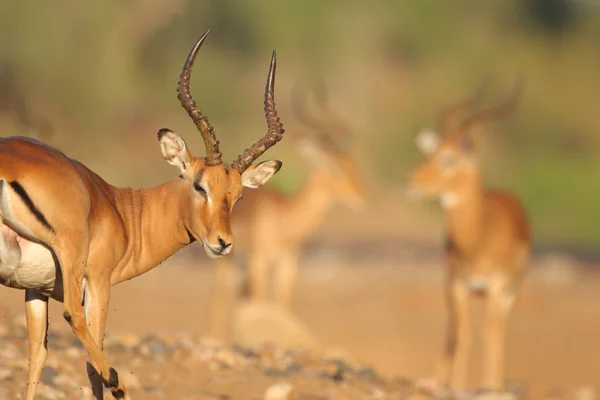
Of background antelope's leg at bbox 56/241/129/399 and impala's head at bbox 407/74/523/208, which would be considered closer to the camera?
background antelope's leg at bbox 56/241/129/399

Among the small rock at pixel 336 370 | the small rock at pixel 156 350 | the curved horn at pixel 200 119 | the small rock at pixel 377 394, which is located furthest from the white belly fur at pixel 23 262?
the small rock at pixel 336 370

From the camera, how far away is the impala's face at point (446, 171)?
1404 cm

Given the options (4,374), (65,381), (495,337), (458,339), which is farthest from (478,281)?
(4,374)

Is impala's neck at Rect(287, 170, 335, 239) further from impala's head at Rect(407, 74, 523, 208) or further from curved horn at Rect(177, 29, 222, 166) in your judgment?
curved horn at Rect(177, 29, 222, 166)

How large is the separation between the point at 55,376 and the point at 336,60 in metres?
30.9

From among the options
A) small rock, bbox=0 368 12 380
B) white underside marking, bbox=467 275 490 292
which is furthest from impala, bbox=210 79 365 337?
small rock, bbox=0 368 12 380

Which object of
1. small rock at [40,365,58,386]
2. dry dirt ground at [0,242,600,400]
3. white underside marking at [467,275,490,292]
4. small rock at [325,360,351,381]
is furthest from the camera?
white underside marking at [467,275,490,292]

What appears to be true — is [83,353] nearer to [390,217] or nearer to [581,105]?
[390,217]

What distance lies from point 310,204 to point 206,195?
10.8 meters

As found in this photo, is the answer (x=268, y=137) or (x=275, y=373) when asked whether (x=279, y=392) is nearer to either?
(x=275, y=373)

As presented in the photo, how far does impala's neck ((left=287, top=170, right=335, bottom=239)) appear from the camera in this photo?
17391mm

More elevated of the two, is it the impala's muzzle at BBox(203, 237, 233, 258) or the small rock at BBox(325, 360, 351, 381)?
the small rock at BBox(325, 360, 351, 381)

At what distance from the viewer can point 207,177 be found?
7125 mm

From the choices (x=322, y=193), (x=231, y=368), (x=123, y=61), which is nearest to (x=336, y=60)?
(x=123, y=61)
